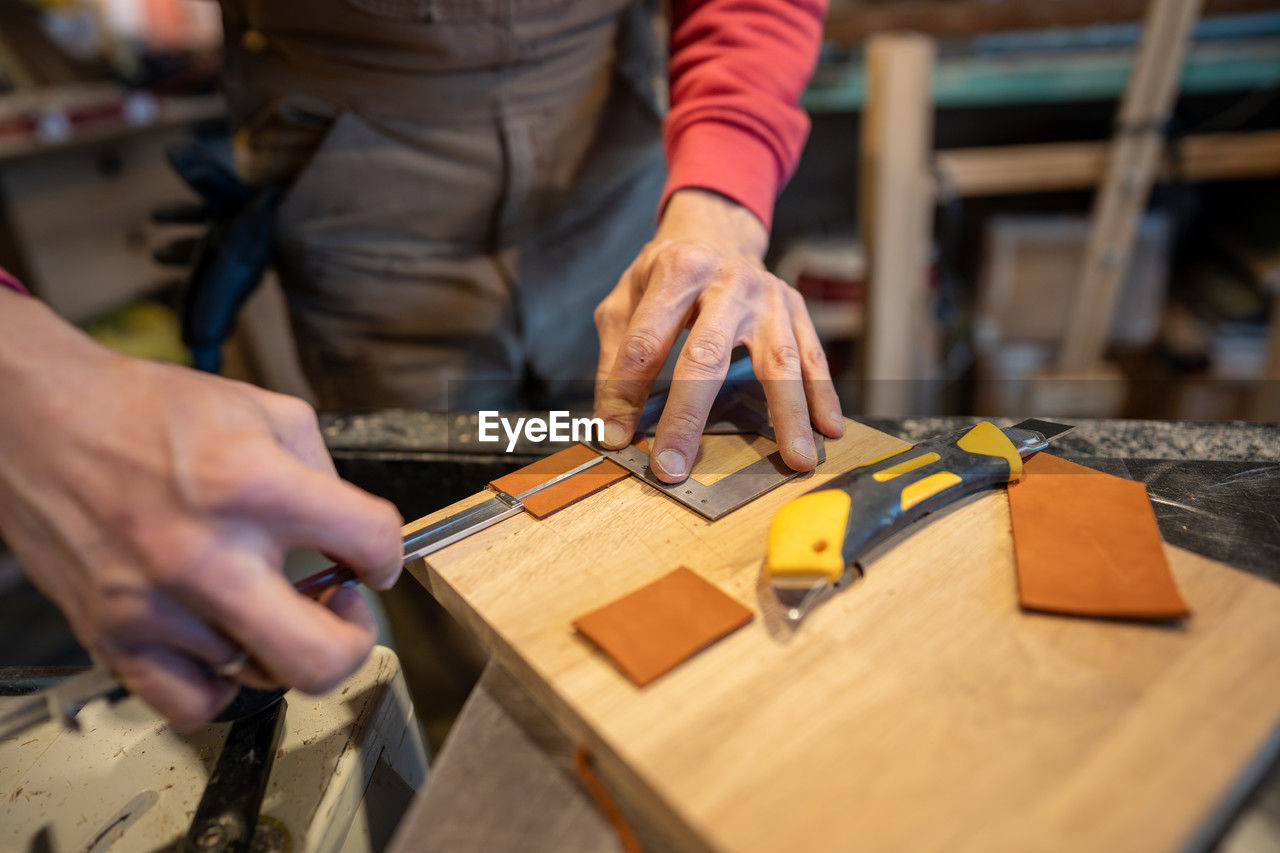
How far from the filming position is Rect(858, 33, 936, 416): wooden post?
5.21 feet

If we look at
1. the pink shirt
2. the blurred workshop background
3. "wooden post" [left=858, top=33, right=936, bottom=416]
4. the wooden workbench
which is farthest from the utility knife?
the blurred workshop background

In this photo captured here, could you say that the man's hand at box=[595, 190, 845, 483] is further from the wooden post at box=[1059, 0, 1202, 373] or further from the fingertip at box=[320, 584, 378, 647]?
the wooden post at box=[1059, 0, 1202, 373]

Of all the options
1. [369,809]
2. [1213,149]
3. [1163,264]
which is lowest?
[1163,264]

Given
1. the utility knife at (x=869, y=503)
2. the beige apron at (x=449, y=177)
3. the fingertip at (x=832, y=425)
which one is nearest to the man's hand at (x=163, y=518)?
the utility knife at (x=869, y=503)

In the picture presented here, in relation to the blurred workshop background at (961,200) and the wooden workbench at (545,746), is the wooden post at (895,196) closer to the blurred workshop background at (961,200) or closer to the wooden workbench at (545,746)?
the blurred workshop background at (961,200)

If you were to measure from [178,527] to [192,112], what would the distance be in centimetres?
240

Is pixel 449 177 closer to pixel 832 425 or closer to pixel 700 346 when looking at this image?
pixel 700 346

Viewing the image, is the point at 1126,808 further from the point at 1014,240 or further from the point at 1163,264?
the point at 1163,264

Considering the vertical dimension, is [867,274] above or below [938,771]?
below

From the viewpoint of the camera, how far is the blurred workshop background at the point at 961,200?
1694 mm

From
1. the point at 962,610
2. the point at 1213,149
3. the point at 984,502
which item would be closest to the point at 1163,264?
the point at 1213,149

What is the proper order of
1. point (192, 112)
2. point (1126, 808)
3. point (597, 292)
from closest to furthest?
point (1126, 808), point (597, 292), point (192, 112)

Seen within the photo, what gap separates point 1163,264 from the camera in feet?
6.52

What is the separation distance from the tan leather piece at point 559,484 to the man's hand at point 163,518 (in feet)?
0.65
